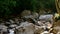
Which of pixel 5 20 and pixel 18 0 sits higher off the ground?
pixel 18 0

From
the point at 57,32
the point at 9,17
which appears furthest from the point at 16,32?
the point at 9,17

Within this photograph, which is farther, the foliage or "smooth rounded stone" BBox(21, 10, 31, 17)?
"smooth rounded stone" BBox(21, 10, 31, 17)

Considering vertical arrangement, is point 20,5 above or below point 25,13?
above

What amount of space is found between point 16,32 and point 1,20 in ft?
9.08

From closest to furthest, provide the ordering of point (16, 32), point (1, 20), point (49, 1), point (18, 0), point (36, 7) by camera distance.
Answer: point (16, 32), point (1, 20), point (18, 0), point (36, 7), point (49, 1)

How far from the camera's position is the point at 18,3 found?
11.5 m

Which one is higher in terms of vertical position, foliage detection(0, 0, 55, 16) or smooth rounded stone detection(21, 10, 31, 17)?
foliage detection(0, 0, 55, 16)

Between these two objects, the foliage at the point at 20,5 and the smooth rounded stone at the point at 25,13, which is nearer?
the foliage at the point at 20,5

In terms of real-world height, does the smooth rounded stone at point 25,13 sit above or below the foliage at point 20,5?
below

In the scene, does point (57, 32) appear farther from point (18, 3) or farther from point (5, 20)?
point (18, 3)

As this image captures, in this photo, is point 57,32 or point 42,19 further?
point 42,19

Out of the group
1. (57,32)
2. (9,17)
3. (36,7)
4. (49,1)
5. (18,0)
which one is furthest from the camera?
(49,1)

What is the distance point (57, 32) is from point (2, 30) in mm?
2406

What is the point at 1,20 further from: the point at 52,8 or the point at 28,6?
the point at 52,8
